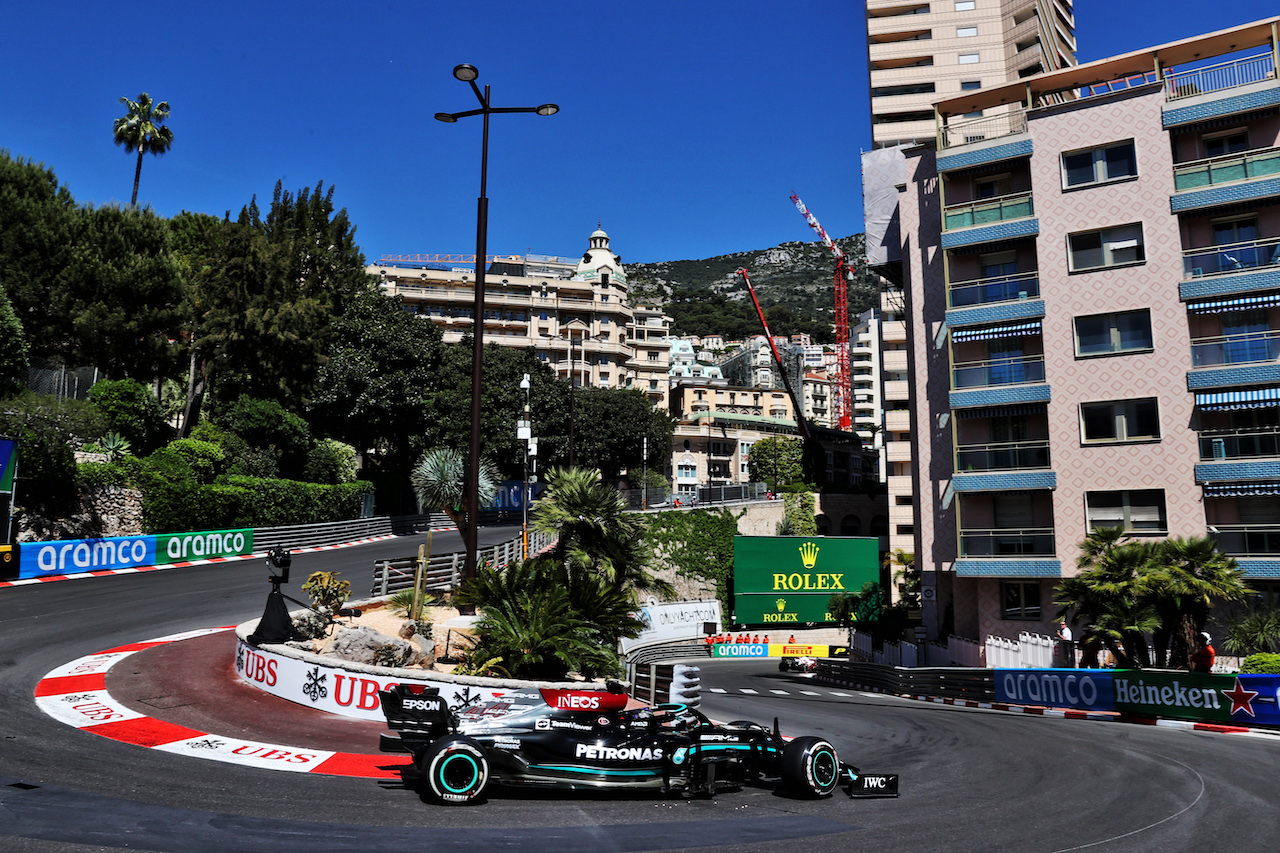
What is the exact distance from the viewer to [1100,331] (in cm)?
3183

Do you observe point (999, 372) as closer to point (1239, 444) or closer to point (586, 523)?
point (1239, 444)

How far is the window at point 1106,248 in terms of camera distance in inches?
1238

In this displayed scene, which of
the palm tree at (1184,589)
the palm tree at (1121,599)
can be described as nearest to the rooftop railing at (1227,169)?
the palm tree at (1184,589)

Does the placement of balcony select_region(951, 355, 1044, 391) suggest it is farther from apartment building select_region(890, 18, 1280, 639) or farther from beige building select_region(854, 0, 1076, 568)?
beige building select_region(854, 0, 1076, 568)

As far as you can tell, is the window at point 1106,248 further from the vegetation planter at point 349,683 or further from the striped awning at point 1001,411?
the vegetation planter at point 349,683

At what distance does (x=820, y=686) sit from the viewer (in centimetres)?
3019

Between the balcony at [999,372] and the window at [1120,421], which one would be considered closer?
the window at [1120,421]

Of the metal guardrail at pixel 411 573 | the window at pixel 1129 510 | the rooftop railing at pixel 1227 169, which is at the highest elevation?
the rooftop railing at pixel 1227 169

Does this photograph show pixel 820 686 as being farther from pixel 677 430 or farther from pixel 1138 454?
pixel 677 430

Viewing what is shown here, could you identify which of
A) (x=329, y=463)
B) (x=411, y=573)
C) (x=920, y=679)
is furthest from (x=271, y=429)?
(x=920, y=679)

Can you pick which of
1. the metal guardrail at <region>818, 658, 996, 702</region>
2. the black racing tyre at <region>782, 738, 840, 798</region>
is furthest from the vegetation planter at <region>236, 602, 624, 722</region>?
the metal guardrail at <region>818, 658, 996, 702</region>

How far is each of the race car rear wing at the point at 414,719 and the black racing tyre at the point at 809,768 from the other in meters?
4.15

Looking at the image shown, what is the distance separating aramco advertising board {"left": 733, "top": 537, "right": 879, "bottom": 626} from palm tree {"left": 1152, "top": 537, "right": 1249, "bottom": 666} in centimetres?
2848

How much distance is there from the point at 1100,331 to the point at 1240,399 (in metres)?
5.09
